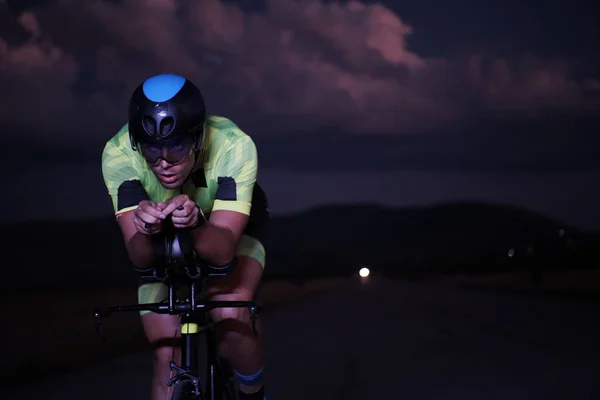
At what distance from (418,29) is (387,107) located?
0.93m

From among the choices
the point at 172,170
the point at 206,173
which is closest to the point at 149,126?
the point at 172,170

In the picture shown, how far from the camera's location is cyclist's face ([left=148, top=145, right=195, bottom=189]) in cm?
201

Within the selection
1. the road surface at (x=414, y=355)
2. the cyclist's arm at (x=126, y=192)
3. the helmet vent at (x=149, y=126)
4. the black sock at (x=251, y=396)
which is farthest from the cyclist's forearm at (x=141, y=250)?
the road surface at (x=414, y=355)

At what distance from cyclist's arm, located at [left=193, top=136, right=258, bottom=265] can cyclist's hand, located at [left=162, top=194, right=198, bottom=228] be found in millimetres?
201

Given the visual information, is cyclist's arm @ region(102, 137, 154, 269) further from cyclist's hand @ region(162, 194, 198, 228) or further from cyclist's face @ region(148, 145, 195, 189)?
cyclist's hand @ region(162, 194, 198, 228)

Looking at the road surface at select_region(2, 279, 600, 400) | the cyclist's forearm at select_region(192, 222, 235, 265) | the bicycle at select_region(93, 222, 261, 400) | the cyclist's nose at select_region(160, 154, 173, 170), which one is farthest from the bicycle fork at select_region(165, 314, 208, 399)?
the road surface at select_region(2, 279, 600, 400)

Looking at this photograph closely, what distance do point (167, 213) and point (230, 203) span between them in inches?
18.7

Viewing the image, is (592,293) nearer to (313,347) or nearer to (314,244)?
(314,244)

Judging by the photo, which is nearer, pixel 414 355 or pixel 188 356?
pixel 188 356

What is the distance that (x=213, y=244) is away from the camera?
6.49 feet

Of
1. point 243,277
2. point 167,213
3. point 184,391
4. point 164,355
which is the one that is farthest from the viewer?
point 243,277

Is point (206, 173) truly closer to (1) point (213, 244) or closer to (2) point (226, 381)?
(1) point (213, 244)

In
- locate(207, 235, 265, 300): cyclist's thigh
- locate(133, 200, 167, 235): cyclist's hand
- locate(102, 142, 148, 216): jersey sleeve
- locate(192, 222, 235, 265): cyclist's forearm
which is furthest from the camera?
locate(207, 235, 265, 300): cyclist's thigh

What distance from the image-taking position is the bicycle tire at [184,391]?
187cm
